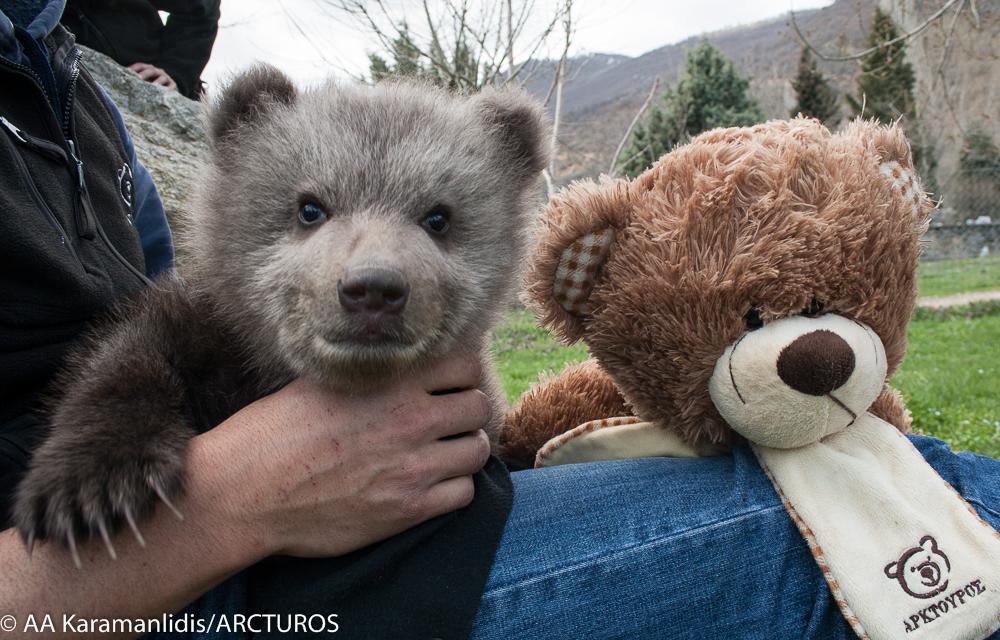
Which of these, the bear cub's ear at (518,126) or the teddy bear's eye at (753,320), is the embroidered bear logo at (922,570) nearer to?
the teddy bear's eye at (753,320)

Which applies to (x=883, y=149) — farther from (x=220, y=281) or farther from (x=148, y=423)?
Result: (x=148, y=423)

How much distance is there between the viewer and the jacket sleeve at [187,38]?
15.7 ft

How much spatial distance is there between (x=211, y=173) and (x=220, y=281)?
353 mm

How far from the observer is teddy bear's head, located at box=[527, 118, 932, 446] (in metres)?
1.73

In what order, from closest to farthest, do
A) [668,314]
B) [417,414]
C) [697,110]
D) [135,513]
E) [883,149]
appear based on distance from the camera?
[135,513], [417,414], [668,314], [883,149], [697,110]

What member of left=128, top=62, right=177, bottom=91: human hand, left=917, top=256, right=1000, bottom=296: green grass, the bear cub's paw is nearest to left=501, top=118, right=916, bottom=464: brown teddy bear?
the bear cub's paw

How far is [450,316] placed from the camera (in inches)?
70.6

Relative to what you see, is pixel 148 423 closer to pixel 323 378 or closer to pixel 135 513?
pixel 135 513

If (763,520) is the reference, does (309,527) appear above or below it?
above

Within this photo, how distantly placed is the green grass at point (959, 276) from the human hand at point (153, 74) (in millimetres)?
13375

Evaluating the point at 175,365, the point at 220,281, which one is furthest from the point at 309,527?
the point at 220,281

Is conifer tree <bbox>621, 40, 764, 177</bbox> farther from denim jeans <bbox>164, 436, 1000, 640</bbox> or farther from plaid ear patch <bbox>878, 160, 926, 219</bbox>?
denim jeans <bbox>164, 436, 1000, 640</bbox>

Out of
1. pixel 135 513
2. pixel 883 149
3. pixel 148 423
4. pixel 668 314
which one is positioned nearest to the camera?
pixel 135 513

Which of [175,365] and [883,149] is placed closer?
[175,365]
